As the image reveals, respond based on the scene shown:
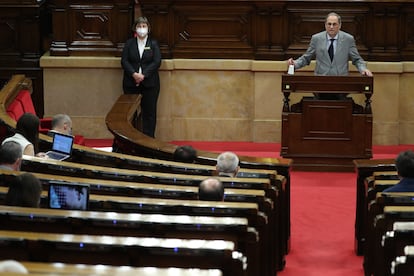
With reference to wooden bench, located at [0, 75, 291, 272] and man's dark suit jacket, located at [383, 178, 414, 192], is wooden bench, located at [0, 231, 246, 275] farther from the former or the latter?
wooden bench, located at [0, 75, 291, 272]

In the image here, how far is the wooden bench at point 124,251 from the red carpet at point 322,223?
8.76 ft

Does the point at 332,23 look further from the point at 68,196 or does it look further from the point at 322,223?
the point at 68,196

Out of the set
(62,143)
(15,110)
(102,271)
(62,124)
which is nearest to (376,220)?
(62,143)

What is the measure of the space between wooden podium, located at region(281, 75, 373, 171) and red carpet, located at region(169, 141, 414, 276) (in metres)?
0.17

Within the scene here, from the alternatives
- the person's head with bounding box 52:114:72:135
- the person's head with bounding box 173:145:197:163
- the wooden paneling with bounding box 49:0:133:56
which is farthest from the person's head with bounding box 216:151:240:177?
the wooden paneling with bounding box 49:0:133:56

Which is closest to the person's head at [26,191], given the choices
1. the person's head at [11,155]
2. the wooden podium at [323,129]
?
the person's head at [11,155]

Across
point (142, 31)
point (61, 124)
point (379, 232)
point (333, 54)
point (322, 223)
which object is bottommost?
point (322, 223)

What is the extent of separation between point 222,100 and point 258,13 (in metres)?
1.15

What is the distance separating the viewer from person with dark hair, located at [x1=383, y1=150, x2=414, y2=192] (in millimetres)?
6934

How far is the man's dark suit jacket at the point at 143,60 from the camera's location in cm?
1187

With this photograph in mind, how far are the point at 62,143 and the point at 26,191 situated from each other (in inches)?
88.7

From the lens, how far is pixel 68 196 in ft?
19.6

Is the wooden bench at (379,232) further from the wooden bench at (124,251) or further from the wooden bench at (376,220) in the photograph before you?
the wooden bench at (124,251)

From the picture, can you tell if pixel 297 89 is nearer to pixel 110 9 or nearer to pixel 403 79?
pixel 403 79
